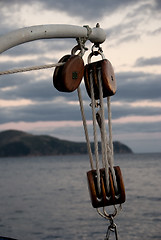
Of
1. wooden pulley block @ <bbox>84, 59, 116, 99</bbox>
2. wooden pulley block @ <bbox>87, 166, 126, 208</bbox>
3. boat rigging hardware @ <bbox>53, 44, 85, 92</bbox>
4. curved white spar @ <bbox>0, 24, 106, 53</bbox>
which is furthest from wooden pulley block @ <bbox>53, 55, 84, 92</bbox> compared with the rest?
wooden pulley block @ <bbox>87, 166, 126, 208</bbox>

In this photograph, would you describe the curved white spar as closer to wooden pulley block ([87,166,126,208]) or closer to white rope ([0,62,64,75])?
white rope ([0,62,64,75])

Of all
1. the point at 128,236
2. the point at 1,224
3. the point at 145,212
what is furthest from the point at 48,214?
the point at 128,236

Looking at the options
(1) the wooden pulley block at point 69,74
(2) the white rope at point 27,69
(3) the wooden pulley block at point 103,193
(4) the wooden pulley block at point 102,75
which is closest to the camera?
(2) the white rope at point 27,69

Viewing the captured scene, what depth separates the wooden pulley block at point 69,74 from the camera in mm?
4527

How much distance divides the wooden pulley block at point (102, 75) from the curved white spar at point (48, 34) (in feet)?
0.98

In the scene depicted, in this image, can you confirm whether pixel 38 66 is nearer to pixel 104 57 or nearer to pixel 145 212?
pixel 104 57

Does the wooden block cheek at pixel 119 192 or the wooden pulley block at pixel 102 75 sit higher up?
the wooden pulley block at pixel 102 75

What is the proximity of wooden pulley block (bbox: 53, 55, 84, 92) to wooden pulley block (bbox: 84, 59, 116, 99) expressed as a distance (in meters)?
0.11

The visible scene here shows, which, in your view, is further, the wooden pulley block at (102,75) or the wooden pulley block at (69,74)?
the wooden pulley block at (102,75)

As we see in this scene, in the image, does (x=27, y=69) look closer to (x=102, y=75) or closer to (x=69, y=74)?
(x=69, y=74)

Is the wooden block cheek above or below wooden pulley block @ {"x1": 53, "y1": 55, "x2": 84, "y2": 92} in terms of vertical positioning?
below

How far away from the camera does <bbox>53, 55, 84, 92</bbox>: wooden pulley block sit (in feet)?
14.9

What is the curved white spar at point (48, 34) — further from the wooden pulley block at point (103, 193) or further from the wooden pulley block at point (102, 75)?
the wooden pulley block at point (103, 193)

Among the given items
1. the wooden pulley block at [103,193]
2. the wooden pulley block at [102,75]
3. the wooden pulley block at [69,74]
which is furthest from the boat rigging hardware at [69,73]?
the wooden pulley block at [103,193]
